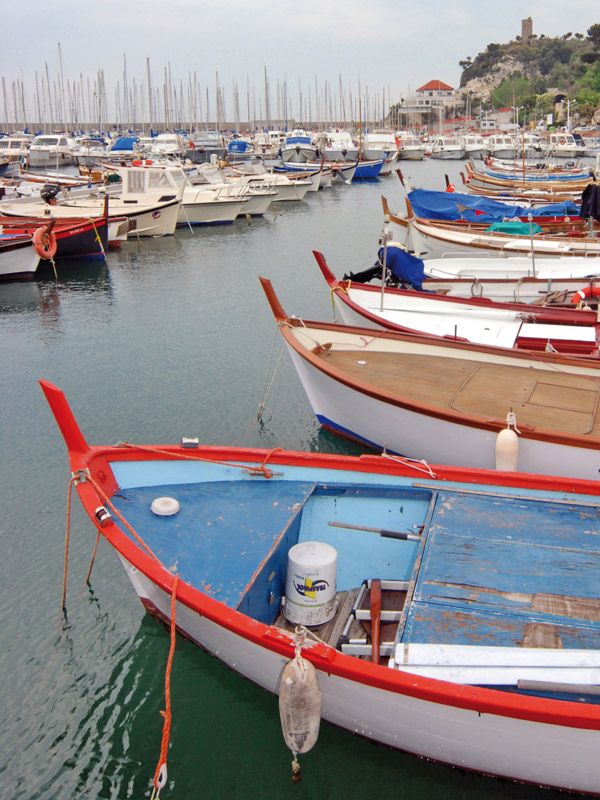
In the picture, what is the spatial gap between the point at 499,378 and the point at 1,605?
6.59m

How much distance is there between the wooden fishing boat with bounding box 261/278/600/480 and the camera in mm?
7562

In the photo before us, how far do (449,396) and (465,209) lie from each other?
16676 mm

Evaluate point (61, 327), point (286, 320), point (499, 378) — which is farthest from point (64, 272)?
point (499, 378)

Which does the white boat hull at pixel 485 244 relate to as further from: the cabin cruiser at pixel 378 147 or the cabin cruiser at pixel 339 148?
the cabin cruiser at pixel 339 148

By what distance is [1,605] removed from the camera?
23.5 ft

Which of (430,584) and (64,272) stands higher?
(64,272)

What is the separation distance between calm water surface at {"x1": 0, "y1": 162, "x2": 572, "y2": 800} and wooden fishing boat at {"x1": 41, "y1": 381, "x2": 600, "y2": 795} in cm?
58

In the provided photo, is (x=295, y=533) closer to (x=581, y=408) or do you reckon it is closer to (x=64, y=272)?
(x=581, y=408)

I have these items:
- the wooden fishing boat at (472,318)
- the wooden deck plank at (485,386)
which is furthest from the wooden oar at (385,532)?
the wooden fishing boat at (472,318)

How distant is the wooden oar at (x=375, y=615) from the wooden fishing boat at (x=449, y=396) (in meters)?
2.57

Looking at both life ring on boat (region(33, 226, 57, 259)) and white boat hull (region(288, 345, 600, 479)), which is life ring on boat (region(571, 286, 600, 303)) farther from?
life ring on boat (region(33, 226, 57, 259))

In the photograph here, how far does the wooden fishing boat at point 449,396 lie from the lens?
756 cm

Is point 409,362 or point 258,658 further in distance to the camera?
point 409,362

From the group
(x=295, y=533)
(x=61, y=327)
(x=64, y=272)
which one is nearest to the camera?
(x=295, y=533)
